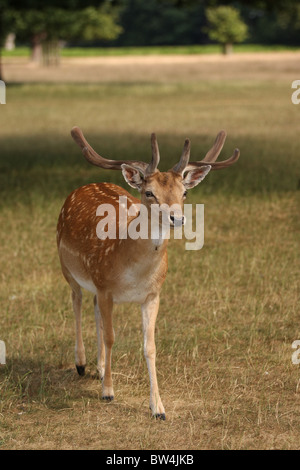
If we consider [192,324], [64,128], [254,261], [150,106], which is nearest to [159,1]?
[150,106]

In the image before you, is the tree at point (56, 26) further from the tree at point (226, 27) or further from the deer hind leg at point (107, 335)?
the deer hind leg at point (107, 335)

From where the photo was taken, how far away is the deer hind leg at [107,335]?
6156 mm

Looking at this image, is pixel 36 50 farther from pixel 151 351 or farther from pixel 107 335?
pixel 151 351

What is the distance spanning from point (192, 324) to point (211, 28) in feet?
336

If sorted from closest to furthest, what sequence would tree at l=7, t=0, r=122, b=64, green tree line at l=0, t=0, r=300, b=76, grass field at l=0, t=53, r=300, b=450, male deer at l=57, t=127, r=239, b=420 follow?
1. male deer at l=57, t=127, r=239, b=420
2. grass field at l=0, t=53, r=300, b=450
3. tree at l=7, t=0, r=122, b=64
4. green tree line at l=0, t=0, r=300, b=76

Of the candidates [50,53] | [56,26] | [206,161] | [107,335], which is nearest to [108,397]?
[107,335]

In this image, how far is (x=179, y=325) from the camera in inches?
327

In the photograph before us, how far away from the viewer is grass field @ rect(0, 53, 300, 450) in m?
5.98

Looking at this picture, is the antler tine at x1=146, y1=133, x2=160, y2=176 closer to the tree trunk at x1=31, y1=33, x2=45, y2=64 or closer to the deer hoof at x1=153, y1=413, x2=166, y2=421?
the deer hoof at x1=153, y1=413, x2=166, y2=421

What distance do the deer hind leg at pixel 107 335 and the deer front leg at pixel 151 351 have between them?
0.88 ft

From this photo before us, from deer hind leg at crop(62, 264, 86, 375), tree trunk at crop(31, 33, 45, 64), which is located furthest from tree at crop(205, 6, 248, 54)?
deer hind leg at crop(62, 264, 86, 375)

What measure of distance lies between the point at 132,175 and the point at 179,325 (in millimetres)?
2895

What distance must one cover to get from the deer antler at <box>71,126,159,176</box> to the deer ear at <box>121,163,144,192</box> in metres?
0.04

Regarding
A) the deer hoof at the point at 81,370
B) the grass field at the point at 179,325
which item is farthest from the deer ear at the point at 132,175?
the deer hoof at the point at 81,370
